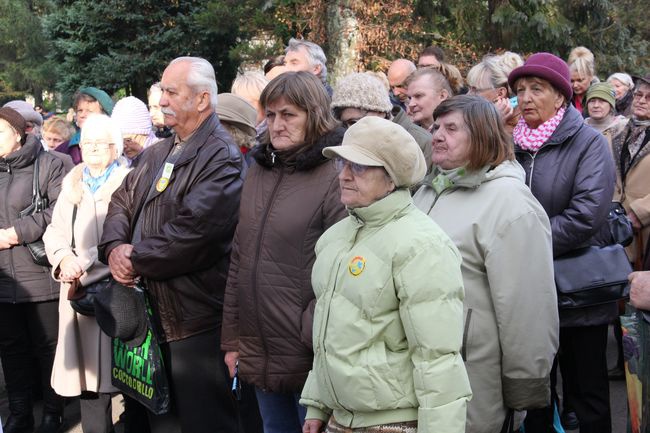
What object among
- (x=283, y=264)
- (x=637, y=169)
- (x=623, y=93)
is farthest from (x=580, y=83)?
(x=283, y=264)

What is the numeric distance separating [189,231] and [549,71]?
2075mm

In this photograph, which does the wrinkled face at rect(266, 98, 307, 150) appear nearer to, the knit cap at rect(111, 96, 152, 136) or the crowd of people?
the crowd of people

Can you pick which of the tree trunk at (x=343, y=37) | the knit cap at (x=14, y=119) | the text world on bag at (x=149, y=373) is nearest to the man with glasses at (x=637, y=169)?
the text world on bag at (x=149, y=373)

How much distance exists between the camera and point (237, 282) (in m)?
3.92

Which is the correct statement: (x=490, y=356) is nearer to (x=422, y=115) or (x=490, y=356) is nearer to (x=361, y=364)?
(x=361, y=364)

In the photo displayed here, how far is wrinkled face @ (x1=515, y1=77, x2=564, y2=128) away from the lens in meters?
4.38

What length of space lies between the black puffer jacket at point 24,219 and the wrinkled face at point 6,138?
7cm

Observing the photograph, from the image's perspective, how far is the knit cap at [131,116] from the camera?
239 inches

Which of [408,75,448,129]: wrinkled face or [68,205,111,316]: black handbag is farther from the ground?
[408,75,448,129]: wrinkled face

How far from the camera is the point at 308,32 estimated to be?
18.4 m

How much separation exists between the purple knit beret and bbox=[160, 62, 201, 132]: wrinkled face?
69.4 inches

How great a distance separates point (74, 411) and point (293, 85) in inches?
147

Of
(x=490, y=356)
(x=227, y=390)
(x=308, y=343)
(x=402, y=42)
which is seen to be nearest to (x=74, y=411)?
(x=227, y=390)

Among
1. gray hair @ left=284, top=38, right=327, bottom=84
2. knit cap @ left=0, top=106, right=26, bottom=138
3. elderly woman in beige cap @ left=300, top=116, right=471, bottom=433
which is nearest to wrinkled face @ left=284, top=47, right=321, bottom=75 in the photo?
gray hair @ left=284, top=38, right=327, bottom=84
